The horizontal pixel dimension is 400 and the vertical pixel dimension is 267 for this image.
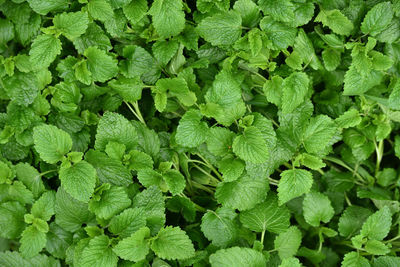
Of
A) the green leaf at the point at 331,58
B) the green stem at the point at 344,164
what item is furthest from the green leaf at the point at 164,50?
the green stem at the point at 344,164

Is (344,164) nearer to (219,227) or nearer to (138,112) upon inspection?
(219,227)

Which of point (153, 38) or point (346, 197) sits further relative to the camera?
point (346, 197)

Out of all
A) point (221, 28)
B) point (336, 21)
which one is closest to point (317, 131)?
point (336, 21)

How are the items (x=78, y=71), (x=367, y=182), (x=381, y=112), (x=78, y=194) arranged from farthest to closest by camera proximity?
(x=367, y=182) → (x=381, y=112) → (x=78, y=71) → (x=78, y=194)

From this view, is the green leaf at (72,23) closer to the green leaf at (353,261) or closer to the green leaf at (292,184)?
the green leaf at (292,184)

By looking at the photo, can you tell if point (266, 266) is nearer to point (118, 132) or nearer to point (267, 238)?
Result: point (267, 238)

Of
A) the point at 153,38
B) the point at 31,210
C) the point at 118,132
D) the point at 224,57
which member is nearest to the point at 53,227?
the point at 31,210
